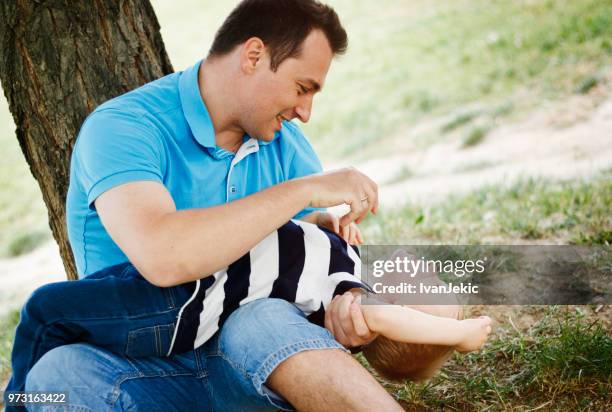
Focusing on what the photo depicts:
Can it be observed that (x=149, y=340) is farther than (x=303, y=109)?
No

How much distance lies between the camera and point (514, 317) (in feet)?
9.94

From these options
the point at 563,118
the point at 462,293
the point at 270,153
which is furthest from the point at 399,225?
the point at 563,118

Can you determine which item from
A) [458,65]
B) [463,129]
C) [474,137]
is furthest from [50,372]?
[458,65]

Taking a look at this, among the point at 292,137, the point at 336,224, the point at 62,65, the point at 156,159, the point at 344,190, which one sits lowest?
the point at 336,224

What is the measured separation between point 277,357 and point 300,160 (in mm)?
1000

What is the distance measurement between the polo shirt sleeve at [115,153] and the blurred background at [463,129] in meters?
0.85

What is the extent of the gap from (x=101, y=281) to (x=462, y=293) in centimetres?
167

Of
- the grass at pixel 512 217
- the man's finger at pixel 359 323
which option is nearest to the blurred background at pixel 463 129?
the grass at pixel 512 217

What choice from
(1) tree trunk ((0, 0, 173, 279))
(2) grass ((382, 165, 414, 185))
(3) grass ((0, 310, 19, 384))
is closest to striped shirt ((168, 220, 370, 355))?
(1) tree trunk ((0, 0, 173, 279))

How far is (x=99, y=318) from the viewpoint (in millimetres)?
2113

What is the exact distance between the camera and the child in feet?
6.94

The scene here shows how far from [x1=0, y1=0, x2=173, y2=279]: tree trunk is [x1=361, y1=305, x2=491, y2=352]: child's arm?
58.2 inches

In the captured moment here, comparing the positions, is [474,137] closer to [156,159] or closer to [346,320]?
[346,320]

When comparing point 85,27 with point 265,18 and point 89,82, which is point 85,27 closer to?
point 89,82
